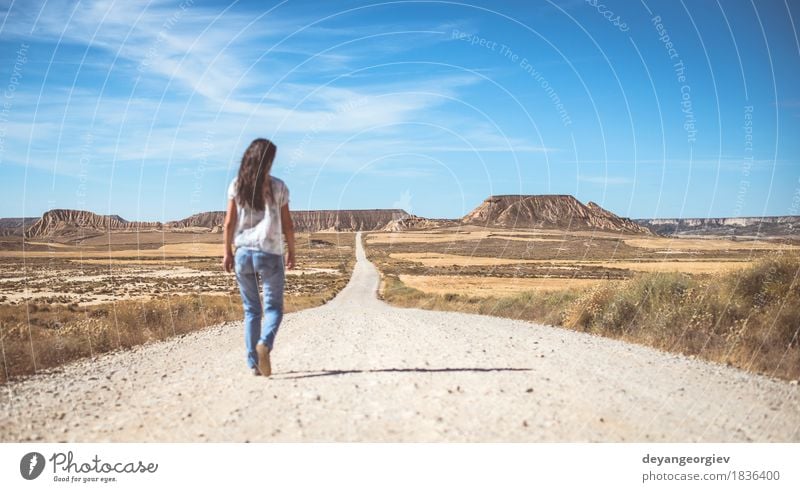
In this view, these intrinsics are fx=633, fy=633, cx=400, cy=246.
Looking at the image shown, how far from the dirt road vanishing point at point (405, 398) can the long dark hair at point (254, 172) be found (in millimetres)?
1989

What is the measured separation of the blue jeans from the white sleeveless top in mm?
85

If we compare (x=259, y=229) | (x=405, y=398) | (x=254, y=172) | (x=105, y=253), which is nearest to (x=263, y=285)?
(x=259, y=229)

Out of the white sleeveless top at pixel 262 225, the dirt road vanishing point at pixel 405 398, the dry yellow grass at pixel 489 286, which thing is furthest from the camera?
the dry yellow grass at pixel 489 286

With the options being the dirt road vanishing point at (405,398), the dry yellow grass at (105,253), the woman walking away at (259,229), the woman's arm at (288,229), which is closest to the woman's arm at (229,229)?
the woman walking away at (259,229)

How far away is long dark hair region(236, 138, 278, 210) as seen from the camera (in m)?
6.44

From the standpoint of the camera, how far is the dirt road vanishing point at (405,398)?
5.16 m

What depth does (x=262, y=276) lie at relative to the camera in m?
6.70

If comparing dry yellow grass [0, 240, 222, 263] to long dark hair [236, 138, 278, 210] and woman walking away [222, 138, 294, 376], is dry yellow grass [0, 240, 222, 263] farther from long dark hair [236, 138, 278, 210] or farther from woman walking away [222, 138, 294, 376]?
long dark hair [236, 138, 278, 210]

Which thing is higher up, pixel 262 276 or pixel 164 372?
pixel 262 276

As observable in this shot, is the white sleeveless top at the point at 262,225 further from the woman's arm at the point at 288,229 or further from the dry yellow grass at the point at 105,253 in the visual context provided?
the dry yellow grass at the point at 105,253

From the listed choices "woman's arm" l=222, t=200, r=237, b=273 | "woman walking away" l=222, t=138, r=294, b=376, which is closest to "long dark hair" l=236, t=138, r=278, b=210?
"woman walking away" l=222, t=138, r=294, b=376
